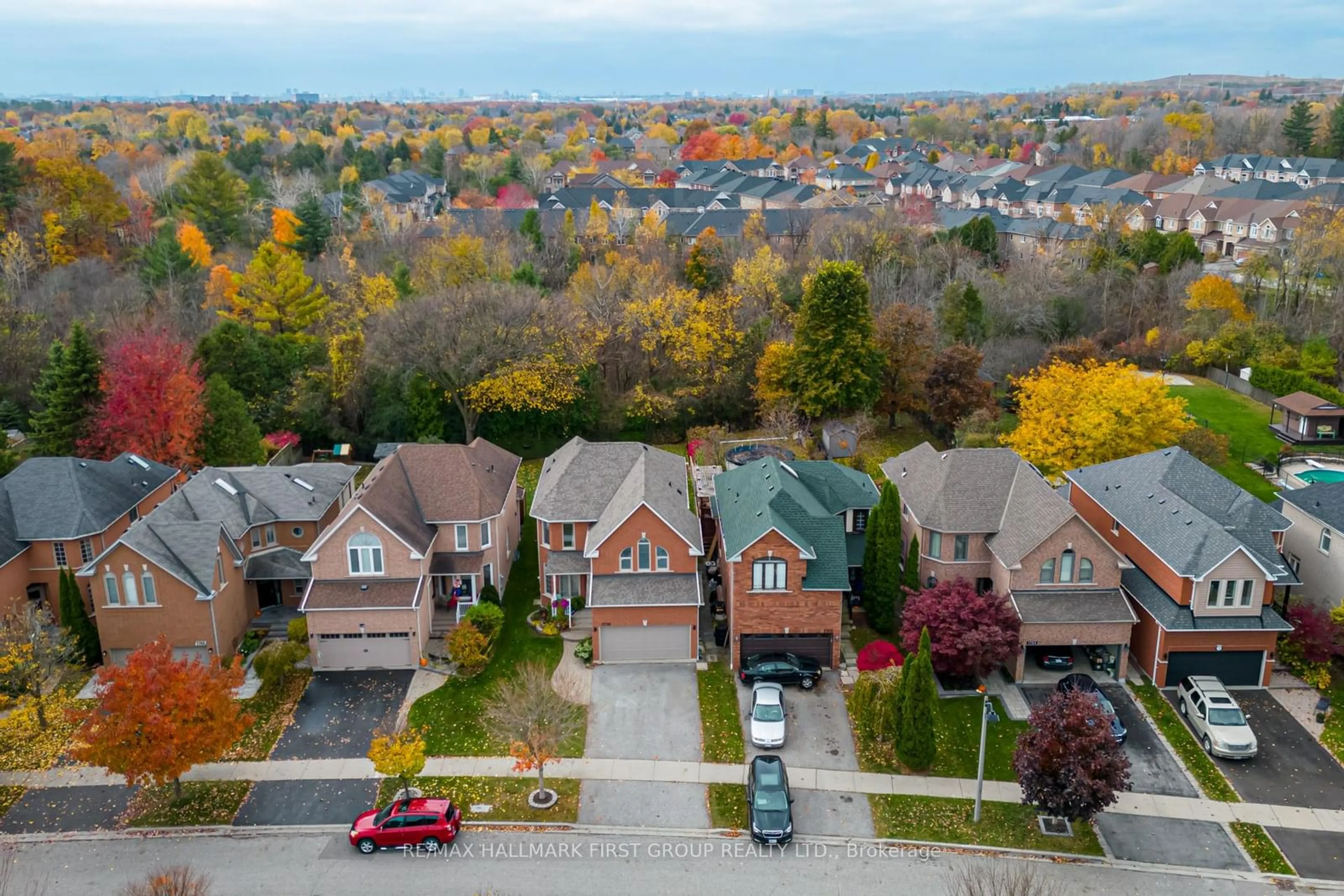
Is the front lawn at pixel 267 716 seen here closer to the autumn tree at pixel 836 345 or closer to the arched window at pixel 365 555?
the arched window at pixel 365 555

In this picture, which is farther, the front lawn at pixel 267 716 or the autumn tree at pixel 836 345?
the autumn tree at pixel 836 345

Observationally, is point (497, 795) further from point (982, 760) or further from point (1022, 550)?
point (1022, 550)

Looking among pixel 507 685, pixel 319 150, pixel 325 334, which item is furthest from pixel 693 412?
pixel 319 150

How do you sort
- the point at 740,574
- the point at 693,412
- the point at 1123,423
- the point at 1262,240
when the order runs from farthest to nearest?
the point at 1262,240, the point at 693,412, the point at 1123,423, the point at 740,574

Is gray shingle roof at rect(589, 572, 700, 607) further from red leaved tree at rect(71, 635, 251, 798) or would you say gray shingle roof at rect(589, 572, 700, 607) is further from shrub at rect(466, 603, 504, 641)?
red leaved tree at rect(71, 635, 251, 798)

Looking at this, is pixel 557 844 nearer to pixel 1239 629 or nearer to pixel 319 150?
pixel 1239 629

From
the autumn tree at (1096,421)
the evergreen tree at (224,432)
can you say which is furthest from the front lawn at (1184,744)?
the evergreen tree at (224,432)
